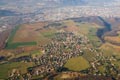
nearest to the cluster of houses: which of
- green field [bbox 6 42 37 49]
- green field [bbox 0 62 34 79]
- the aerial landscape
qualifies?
the aerial landscape

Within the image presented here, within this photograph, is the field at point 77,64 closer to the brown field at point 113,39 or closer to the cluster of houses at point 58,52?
the cluster of houses at point 58,52

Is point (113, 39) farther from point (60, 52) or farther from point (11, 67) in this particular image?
point (11, 67)

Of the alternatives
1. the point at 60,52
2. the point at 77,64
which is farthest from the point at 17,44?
the point at 77,64

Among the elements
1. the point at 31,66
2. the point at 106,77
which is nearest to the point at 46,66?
the point at 31,66

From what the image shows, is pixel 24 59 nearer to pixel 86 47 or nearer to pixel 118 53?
pixel 86 47

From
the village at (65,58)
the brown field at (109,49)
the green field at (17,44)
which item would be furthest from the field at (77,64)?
the green field at (17,44)

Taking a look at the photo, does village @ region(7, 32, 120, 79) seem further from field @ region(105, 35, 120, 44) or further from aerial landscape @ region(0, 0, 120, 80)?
field @ region(105, 35, 120, 44)
